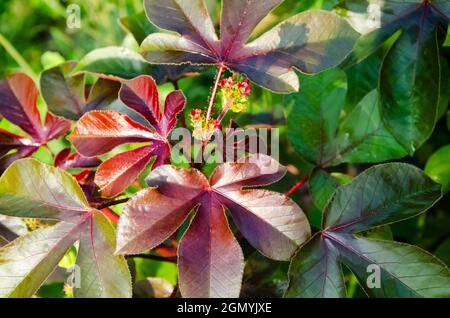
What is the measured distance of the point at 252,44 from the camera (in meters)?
0.89

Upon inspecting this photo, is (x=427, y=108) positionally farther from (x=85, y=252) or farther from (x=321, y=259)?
(x=85, y=252)

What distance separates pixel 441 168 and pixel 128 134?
0.65 m

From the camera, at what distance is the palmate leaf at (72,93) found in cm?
104

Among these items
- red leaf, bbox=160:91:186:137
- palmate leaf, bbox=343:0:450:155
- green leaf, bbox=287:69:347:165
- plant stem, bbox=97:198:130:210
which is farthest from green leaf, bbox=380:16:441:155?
plant stem, bbox=97:198:130:210

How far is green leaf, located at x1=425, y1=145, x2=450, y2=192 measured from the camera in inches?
42.9

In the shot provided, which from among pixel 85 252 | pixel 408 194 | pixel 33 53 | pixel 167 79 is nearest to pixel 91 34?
pixel 33 53

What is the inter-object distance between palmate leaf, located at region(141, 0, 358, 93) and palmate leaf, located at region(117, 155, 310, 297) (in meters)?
0.17

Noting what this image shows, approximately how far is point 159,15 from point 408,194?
1.61 feet

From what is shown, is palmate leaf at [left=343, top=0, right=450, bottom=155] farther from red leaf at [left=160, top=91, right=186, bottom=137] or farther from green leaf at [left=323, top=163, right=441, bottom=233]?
red leaf at [left=160, top=91, right=186, bottom=137]

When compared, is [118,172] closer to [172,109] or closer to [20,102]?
[172,109]

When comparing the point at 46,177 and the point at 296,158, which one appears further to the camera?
the point at 296,158

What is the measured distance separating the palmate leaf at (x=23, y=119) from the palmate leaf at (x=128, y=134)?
25 cm

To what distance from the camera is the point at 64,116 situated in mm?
1027
